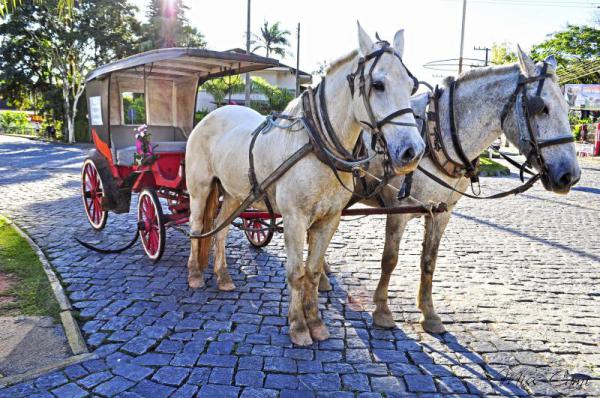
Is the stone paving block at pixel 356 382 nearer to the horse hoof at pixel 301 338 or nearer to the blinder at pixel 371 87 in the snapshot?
the horse hoof at pixel 301 338

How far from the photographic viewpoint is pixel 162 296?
4.72m

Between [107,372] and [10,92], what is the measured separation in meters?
33.9

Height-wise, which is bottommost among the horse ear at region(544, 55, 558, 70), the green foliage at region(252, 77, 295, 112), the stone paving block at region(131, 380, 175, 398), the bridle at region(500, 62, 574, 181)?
the stone paving block at region(131, 380, 175, 398)

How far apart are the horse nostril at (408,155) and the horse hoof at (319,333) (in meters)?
1.85

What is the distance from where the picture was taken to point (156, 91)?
7.16 meters

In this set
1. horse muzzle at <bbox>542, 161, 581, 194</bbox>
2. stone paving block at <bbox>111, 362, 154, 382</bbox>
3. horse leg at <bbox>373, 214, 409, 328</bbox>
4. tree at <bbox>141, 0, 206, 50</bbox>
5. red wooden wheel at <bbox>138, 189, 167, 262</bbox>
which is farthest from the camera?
tree at <bbox>141, 0, 206, 50</bbox>

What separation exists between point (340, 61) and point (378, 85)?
55 centimetres

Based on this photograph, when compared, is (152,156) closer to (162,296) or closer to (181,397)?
(162,296)

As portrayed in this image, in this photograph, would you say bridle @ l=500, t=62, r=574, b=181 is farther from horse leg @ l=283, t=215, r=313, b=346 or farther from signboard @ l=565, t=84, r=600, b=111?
signboard @ l=565, t=84, r=600, b=111

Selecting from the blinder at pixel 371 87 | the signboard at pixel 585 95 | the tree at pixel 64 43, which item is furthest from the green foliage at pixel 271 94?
the blinder at pixel 371 87

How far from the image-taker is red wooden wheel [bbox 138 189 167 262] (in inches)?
217

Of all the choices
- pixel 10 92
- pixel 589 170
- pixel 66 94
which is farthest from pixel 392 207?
pixel 10 92

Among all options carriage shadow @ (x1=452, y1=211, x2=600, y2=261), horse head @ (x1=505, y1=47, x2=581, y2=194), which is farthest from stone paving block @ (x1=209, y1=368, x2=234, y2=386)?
carriage shadow @ (x1=452, y1=211, x2=600, y2=261)

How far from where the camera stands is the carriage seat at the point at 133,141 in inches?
243
